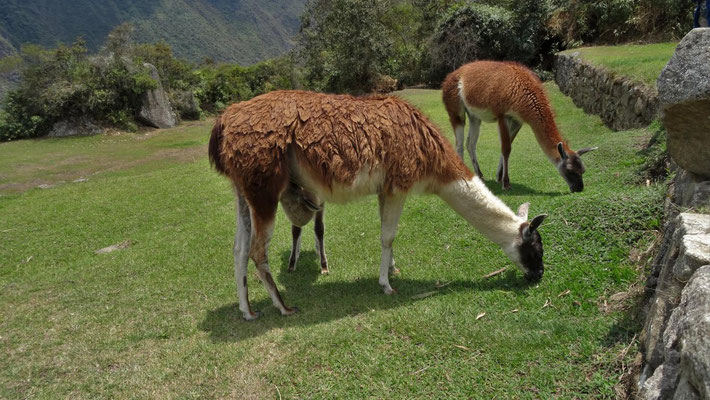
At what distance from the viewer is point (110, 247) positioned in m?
7.98

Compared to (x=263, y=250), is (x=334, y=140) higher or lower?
higher

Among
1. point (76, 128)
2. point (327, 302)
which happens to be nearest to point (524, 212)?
point (327, 302)

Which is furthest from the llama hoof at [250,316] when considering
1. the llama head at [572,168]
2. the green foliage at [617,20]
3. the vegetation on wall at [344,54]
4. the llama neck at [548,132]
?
the vegetation on wall at [344,54]

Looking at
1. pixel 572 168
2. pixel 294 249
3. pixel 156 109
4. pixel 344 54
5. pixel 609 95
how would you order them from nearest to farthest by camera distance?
pixel 294 249, pixel 572 168, pixel 609 95, pixel 156 109, pixel 344 54

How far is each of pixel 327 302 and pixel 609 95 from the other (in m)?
11.3

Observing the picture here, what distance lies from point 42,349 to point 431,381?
4.25 metres

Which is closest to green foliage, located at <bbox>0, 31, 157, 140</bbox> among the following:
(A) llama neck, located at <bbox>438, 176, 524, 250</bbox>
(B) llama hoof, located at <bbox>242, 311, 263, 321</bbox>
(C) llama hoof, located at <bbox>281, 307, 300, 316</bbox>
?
(B) llama hoof, located at <bbox>242, 311, 263, 321</bbox>

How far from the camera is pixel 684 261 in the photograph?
→ 242 centimetres

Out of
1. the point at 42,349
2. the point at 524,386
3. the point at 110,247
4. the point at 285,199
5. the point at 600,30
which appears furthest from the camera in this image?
the point at 600,30

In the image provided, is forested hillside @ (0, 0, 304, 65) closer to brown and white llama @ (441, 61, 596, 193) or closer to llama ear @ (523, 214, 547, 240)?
brown and white llama @ (441, 61, 596, 193)

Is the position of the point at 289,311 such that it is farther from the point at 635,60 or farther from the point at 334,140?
the point at 635,60

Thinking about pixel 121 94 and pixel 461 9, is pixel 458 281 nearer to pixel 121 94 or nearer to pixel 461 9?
pixel 461 9

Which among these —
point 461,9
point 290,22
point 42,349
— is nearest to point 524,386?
point 42,349

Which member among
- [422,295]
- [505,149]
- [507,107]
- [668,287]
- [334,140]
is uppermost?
[334,140]
